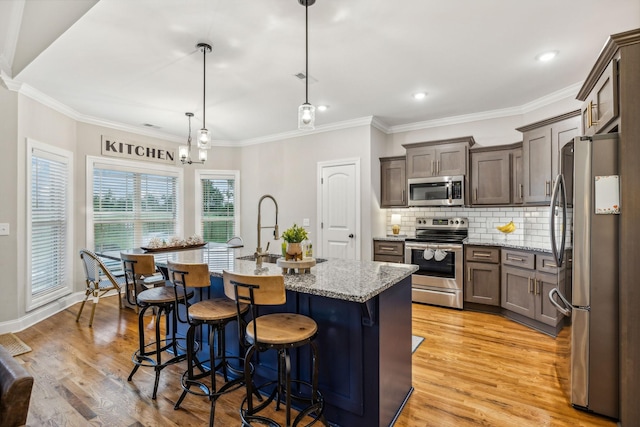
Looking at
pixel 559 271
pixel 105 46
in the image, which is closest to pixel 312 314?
pixel 559 271

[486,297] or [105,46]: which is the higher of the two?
[105,46]

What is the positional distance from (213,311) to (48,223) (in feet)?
11.6

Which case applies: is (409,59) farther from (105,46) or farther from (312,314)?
(105,46)

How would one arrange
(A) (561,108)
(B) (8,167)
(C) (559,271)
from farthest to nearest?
(A) (561,108)
(B) (8,167)
(C) (559,271)

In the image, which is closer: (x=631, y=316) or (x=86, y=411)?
(x=631, y=316)

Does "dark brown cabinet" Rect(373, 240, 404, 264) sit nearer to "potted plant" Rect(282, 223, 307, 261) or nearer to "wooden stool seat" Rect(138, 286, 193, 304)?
"potted plant" Rect(282, 223, 307, 261)

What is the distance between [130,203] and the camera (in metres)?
5.26

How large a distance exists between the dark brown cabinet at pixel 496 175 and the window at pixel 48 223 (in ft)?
18.3

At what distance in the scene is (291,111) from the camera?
4504 mm

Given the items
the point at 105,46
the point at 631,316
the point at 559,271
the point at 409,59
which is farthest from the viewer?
the point at 409,59

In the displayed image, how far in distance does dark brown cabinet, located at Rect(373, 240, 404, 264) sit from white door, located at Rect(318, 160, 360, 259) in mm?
292

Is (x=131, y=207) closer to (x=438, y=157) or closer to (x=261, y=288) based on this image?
(x=261, y=288)

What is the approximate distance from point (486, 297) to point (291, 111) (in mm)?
3580

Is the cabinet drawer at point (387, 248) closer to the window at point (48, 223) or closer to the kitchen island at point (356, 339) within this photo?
the kitchen island at point (356, 339)
